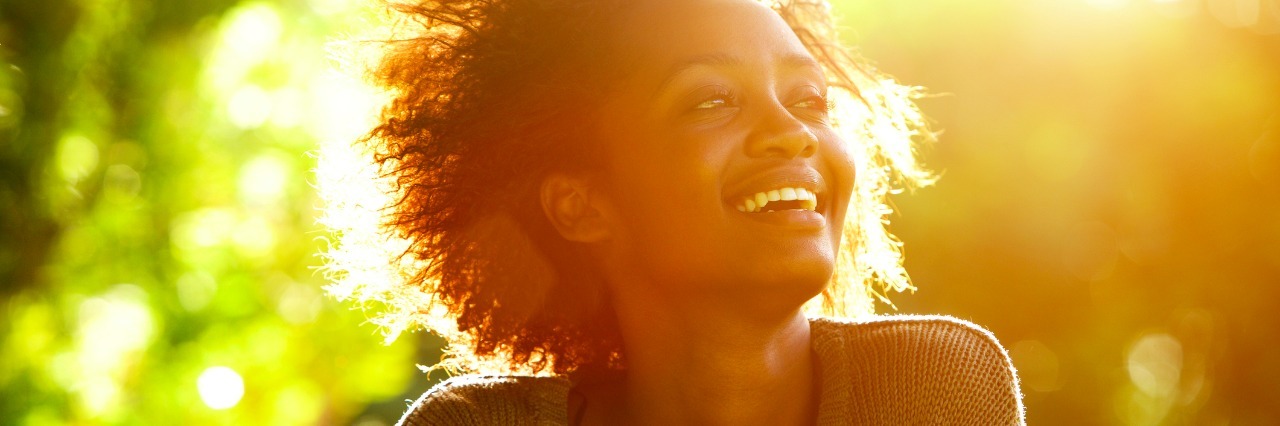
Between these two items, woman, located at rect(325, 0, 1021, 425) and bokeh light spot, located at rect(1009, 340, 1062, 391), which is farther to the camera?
bokeh light spot, located at rect(1009, 340, 1062, 391)

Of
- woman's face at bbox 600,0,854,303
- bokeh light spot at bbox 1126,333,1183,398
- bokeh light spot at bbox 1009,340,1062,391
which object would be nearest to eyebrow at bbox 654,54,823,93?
woman's face at bbox 600,0,854,303

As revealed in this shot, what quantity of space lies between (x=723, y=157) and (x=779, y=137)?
131 mm

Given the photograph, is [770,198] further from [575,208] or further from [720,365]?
[575,208]

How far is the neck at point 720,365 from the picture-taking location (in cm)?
322

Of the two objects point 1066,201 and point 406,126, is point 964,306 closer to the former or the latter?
point 1066,201

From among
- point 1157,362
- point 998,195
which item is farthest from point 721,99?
point 1157,362

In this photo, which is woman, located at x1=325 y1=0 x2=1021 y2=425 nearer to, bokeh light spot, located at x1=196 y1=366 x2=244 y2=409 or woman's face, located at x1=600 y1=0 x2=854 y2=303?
woman's face, located at x1=600 y1=0 x2=854 y2=303

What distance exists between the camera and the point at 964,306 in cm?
1261

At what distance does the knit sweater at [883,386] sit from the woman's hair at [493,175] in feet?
0.99

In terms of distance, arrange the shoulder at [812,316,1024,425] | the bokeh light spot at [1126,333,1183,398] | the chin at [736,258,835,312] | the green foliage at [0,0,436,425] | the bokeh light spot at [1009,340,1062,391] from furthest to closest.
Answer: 1. the bokeh light spot at [1126,333,1183,398]
2. the bokeh light spot at [1009,340,1062,391]
3. the green foliage at [0,0,436,425]
4. the shoulder at [812,316,1024,425]
5. the chin at [736,258,835,312]

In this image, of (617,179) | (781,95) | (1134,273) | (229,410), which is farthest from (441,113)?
(229,410)

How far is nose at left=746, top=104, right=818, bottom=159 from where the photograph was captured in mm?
3105

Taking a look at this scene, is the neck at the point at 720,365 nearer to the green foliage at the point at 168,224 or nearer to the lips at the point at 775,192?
the lips at the point at 775,192

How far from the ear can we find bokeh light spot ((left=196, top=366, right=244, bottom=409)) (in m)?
10.9
